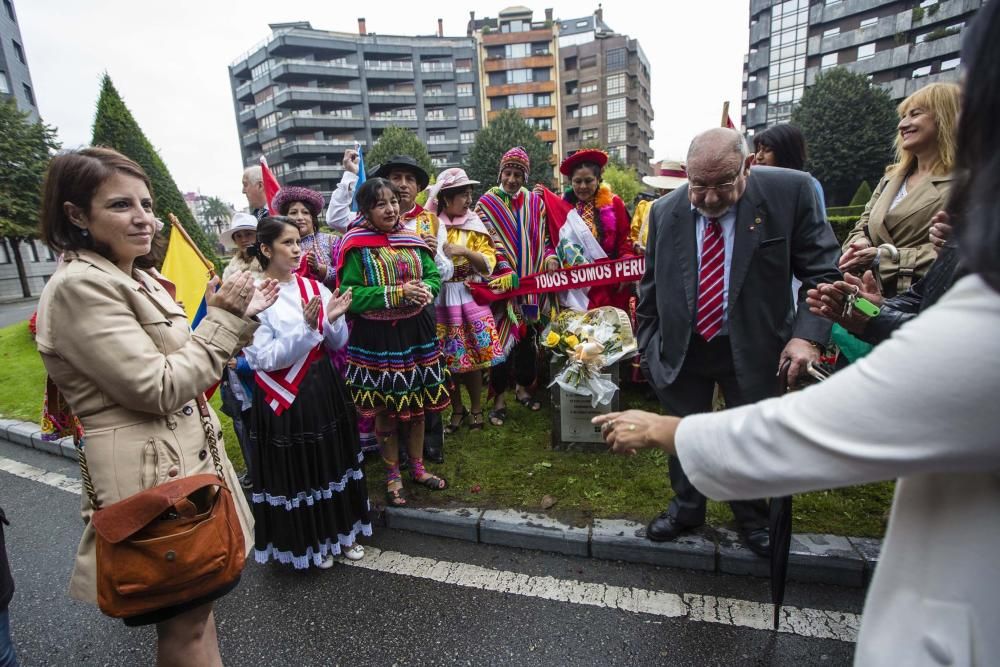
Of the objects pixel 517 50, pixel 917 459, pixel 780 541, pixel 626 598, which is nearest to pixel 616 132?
pixel 517 50

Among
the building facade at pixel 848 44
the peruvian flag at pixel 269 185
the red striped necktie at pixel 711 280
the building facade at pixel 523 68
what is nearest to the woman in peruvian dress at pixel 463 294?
the peruvian flag at pixel 269 185

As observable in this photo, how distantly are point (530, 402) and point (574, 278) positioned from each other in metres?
1.45

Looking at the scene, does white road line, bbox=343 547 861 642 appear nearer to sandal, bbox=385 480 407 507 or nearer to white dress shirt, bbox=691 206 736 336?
sandal, bbox=385 480 407 507

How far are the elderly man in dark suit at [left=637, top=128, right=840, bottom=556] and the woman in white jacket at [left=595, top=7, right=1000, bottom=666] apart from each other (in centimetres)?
168

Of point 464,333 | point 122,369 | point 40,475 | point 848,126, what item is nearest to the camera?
point 122,369

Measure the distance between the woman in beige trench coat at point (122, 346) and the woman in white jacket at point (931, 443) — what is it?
160 centimetres

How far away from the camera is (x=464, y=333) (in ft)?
15.7

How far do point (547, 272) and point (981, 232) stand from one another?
4.31 meters

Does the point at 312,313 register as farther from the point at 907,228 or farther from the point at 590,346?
the point at 907,228

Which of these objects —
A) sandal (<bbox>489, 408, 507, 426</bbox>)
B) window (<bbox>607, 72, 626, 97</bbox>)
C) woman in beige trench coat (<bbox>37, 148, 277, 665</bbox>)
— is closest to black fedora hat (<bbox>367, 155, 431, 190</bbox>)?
sandal (<bbox>489, 408, 507, 426</bbox>)

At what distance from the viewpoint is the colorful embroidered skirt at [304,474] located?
9.55 feet

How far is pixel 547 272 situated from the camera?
5020 mm

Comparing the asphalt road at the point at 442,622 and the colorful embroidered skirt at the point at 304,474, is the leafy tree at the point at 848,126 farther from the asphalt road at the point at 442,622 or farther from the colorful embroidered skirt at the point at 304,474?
the colorful embroidered skirt at the point at 304,474

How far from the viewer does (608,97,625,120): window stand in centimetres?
6134
